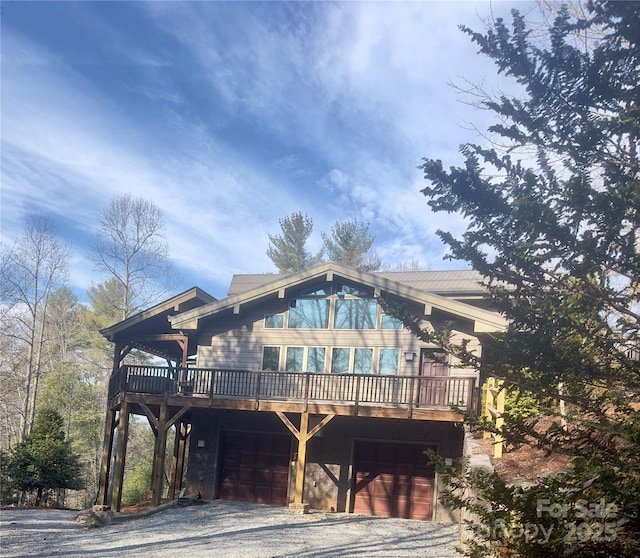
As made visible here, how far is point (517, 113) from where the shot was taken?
294 inches

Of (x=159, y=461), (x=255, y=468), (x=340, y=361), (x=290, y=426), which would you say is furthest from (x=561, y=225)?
(x=255, y=468)

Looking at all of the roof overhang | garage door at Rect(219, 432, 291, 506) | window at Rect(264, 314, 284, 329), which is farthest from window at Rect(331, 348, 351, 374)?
the roof overhang

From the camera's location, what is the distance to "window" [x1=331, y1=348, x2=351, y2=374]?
17.0 metres

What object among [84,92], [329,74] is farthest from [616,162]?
Answer: [84,92]

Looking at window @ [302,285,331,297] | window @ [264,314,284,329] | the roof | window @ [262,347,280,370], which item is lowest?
window @ [262,347,280,370]

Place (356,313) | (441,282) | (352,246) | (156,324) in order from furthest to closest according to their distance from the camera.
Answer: (352,246), (441,282), (156,324), (356,313)

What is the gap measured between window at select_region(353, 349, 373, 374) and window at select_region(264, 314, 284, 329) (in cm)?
251

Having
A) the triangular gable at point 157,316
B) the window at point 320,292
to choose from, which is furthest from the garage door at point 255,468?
the window at point 320,292

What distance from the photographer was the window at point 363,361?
55.3ft

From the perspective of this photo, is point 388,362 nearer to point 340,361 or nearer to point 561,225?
point 340,361

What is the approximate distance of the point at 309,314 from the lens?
57.8ft

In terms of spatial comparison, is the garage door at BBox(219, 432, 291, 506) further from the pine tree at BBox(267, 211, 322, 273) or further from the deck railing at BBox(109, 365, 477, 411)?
the pine tree at BBox(267, 211, 322, 273)

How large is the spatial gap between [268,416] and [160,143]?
10754mm

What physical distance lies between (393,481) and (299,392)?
3.80m
